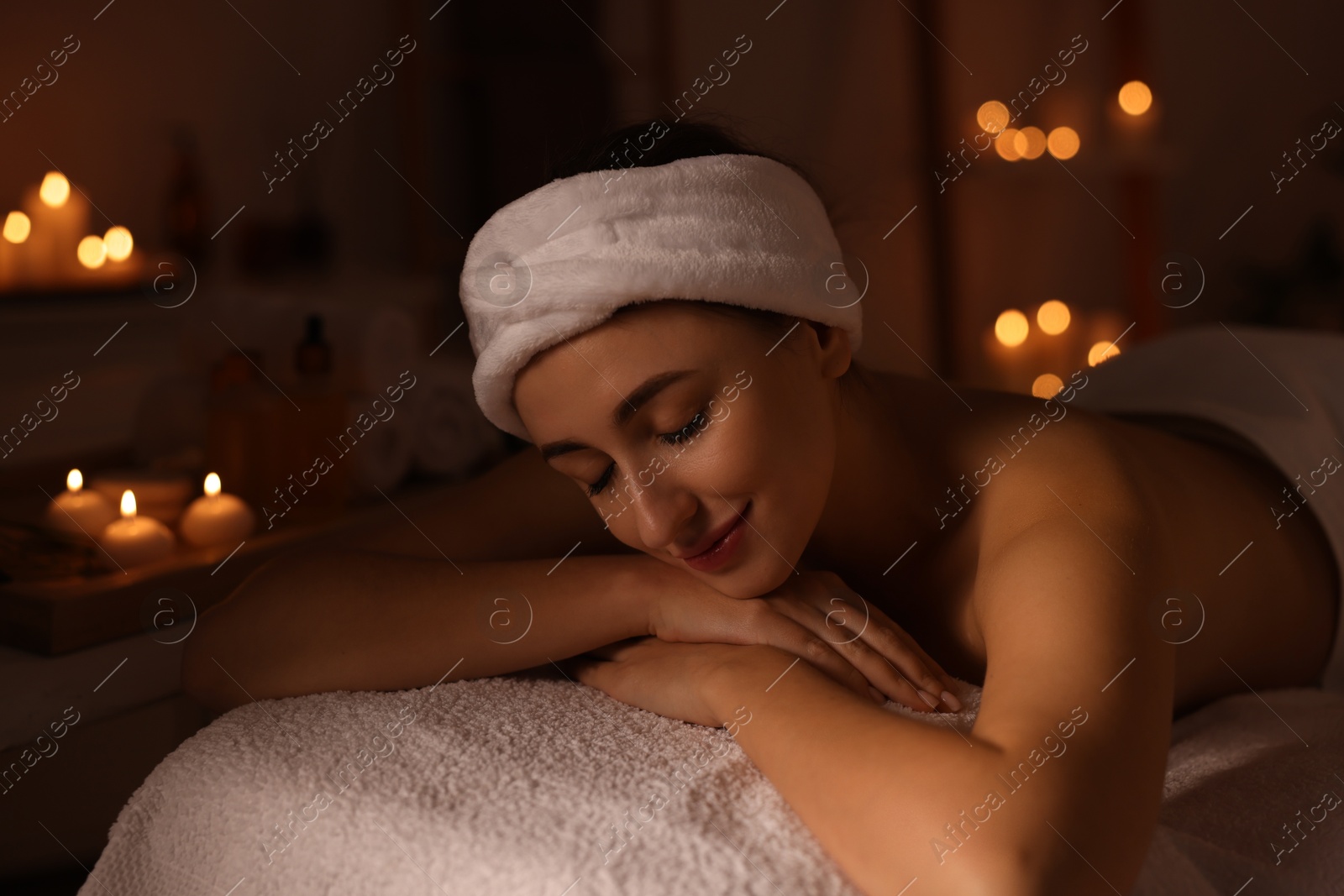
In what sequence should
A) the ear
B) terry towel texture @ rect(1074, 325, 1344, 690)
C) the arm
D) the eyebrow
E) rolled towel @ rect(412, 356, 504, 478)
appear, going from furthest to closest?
rolled towel @ rect(412, 356, 504, 478) < terry towel texture @ rect(1074, 325, 1344, 690) < the ear < the eyebrow < the arm

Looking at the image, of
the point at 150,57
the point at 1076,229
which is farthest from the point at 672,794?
the point at 1076,229

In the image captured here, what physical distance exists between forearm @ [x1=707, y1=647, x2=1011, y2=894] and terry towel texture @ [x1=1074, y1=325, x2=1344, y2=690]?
0.57m

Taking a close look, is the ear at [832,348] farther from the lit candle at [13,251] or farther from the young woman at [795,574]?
the lit candle at [13,251]

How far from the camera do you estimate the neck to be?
38.7 inches

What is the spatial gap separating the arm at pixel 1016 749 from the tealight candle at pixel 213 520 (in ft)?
2.01

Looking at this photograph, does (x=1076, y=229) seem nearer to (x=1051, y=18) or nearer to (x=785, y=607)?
(x=1051, y=18)

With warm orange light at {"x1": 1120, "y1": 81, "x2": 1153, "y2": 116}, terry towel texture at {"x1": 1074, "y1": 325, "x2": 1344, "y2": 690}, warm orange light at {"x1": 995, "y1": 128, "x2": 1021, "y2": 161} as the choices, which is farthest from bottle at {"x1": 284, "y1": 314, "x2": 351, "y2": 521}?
warm orange light at {"x1": 1120, "y1": 81, "x2": 1153, "y2": 116}

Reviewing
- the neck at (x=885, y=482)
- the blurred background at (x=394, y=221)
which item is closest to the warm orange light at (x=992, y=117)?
the blurred background at (x=394, y=221)

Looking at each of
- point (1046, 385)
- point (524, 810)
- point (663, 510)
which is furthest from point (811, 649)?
point (1046, 385)

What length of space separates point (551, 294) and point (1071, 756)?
456mm

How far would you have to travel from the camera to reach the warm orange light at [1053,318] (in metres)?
2.60

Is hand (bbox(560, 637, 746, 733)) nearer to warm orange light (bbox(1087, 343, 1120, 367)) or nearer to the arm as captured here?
the arm

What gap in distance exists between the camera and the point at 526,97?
6.22 ft

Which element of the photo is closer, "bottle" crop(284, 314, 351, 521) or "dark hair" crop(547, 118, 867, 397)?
"dark hair" crop(547, 118, 867, 397)
